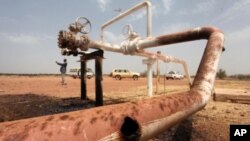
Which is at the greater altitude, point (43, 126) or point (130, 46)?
point (130, 46)

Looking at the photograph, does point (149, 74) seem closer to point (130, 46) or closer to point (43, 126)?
point (130, 46)

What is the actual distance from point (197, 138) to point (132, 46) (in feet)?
15.2

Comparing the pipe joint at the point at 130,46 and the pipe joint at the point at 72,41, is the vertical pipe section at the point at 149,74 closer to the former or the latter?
the pipe joint at the point at 130,46

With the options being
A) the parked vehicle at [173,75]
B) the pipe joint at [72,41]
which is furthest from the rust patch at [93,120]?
the parked vehicle at [173,75]

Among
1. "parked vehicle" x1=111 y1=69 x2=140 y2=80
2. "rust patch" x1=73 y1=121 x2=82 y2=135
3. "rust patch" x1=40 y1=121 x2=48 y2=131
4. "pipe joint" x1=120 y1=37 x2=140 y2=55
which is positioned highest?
"pipe joint" x1=120 y1=37 x2=140 y2=55

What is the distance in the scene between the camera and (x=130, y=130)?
78 cm

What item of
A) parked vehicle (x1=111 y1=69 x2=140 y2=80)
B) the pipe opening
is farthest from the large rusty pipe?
parked vehicle (x1=111 y1=69 x2=140 y2=80)

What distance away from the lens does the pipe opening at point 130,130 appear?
0.77m

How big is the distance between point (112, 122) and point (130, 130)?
71 mm

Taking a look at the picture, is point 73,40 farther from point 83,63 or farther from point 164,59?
point 164,59

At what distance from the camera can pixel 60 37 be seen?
24.5 ft

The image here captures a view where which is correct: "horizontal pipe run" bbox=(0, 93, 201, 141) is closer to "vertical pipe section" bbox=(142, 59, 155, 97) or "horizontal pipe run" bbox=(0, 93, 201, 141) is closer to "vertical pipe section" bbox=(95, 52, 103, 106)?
"vertical pipe section" bbox=(95, 52, 103, 106)

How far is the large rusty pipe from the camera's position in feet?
2.09

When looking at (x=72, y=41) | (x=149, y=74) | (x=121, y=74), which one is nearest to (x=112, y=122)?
(x=72, y=41)
